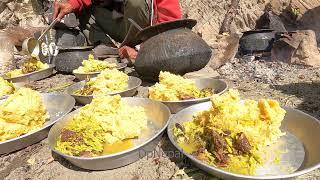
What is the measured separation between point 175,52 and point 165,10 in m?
1.67

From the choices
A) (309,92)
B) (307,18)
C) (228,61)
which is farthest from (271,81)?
(307,18)

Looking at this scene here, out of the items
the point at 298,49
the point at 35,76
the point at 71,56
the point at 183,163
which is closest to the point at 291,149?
the point at 183,163

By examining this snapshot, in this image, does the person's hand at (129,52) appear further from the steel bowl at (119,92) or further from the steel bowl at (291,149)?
the steel bowl at (291,149)

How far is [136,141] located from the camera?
2758mm

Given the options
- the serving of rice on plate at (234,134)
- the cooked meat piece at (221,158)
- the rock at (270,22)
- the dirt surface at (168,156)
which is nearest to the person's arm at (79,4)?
the dirt surface at (168,156)

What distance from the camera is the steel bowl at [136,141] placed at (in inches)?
90.1

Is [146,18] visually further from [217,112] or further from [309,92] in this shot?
[217,112]

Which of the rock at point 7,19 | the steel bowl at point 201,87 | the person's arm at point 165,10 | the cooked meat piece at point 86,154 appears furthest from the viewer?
the rock at point 7,19

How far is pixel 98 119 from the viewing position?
2713 millimetres

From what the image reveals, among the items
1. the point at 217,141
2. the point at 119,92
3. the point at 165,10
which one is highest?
the point at 165,10

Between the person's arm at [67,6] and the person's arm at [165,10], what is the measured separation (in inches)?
90.9

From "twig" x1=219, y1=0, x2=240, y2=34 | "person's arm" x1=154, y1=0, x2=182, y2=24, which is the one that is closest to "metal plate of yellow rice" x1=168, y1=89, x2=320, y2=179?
"person's arm" x1=154, y1=0, x2=182, y2=24

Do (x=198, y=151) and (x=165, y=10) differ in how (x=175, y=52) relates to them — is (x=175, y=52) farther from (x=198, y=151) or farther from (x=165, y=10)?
(x=198, y=151)

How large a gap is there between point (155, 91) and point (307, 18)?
711 cm
